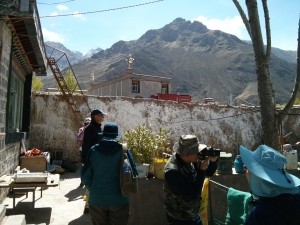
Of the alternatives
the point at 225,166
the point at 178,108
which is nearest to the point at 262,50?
the point at 225,166

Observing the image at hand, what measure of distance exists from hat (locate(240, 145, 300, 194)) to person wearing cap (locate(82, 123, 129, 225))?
1.94m

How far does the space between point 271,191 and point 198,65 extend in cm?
13713

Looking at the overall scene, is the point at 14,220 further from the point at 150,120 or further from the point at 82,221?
the point at 150,120

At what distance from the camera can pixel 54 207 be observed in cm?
725

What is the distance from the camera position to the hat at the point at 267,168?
7.20 feet

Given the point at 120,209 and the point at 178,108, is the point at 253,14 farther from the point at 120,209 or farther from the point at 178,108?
the point at 178,108

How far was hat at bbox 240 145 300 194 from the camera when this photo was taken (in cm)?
220

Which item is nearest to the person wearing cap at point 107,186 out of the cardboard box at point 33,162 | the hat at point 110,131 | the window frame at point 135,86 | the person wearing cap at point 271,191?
the hat at point 110,131

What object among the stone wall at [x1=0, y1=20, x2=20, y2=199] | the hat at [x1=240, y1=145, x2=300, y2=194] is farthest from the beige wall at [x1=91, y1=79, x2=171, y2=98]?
the hat at [x1=240, y1=145, x2=300, y2=194]

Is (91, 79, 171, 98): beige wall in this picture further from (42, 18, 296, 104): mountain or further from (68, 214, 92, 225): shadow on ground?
(42, 18, 296, 104): mountain

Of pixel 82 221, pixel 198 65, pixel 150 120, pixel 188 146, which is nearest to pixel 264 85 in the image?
pixel 188 146

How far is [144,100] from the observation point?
16969mm

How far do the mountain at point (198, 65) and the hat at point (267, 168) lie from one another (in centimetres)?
8781

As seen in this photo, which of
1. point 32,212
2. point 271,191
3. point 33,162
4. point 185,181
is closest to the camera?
point 271,191
